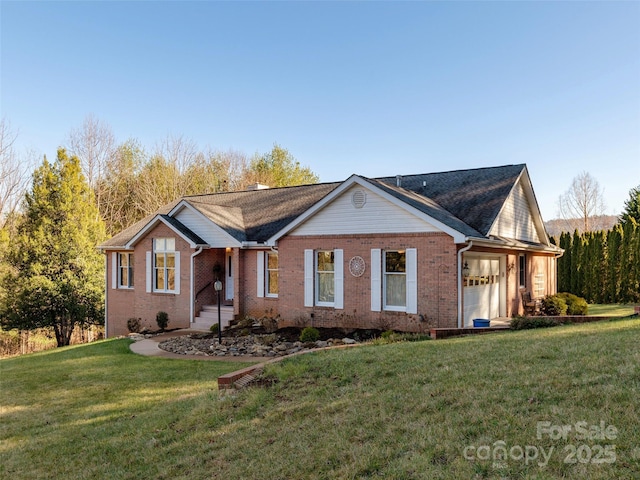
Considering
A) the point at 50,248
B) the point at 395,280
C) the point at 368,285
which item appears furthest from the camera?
the point at 50,248

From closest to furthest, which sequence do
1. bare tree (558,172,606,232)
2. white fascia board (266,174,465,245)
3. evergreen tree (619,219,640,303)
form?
white fascia board (266,174,465,245) → evergreen tree (619,219,640,303) → bare tree (558,172,606,232)

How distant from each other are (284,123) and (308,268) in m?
21.3

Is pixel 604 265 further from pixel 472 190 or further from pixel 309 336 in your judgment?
pixel 309 336

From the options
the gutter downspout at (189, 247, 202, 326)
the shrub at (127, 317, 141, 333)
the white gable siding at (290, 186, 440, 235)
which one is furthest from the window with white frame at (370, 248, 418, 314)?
the shrub at (127, 317, 141, 333)

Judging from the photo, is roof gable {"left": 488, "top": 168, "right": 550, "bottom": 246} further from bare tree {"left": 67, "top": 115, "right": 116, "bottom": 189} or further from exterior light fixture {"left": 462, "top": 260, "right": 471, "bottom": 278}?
bare tree {"left": 67, "top": 115, "right": 116, "bottom": 189}

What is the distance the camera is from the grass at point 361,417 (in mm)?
3977

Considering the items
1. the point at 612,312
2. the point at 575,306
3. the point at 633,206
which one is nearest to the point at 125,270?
the point at 575,306

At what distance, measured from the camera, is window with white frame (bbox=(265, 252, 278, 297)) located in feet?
55.1

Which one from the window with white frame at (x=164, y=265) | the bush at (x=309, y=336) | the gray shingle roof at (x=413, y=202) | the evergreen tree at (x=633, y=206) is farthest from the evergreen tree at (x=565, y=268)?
the window with white frame at (x=164, y=265)

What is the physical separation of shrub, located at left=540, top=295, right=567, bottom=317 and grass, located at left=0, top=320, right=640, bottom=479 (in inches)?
288

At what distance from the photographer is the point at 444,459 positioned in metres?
3.89

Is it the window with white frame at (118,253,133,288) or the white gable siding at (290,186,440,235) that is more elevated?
the white gable siding at (290,186,440,235)

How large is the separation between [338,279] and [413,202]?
342 cm

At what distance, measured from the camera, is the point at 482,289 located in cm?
1445
